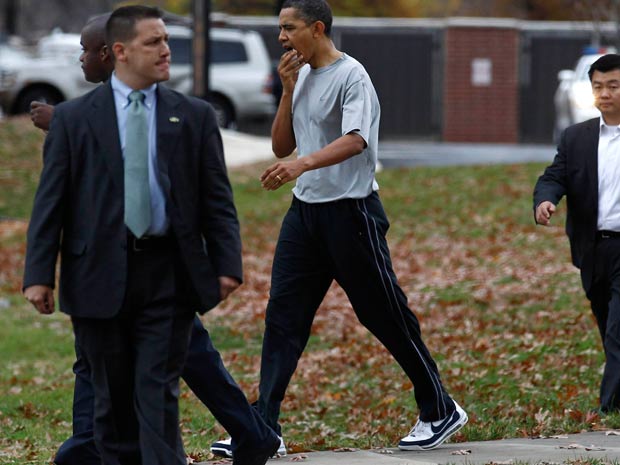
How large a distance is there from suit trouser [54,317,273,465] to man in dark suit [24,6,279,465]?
387mm

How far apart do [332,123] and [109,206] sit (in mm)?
1657

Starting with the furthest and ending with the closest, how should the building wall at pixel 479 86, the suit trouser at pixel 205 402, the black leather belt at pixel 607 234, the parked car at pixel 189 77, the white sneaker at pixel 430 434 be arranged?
the building wall at pixel 479 86
the parked car at pixel 189 77
the black leather belt at pixel 607 234
the white sneaker at pixel 430 434
the suit trouser at pixel 205 402

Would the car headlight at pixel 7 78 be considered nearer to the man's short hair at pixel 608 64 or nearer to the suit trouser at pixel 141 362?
the man's short hair at pixel 608 64

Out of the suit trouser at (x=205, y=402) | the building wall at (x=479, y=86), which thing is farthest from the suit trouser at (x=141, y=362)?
the building wall at (x=479, y=86)

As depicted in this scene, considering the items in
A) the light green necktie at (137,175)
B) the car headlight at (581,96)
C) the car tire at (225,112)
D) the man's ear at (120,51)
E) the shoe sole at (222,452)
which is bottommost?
the car tire at (225,112)

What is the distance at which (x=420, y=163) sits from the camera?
78.2 feet

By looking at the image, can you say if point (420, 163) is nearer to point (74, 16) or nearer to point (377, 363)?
point (377, 363)

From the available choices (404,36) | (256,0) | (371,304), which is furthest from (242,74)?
(371,304)

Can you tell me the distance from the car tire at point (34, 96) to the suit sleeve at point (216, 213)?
72.9ft

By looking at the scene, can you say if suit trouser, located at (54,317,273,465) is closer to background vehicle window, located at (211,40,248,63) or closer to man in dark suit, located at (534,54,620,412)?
man in dark suit, located at (534,54,620,412)

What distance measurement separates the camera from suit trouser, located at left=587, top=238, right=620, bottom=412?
286 inches

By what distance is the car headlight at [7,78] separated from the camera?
A: 2634cm

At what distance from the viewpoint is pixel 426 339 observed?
11.4 metres

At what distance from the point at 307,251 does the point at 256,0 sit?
115 ft
